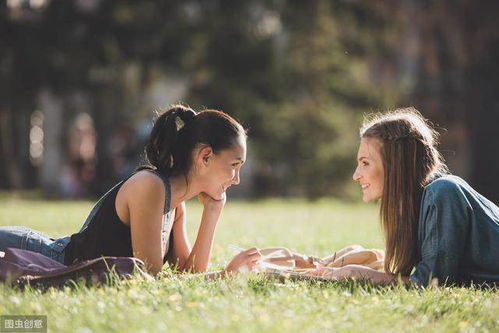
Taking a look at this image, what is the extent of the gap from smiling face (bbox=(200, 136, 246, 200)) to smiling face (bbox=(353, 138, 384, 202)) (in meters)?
0.80

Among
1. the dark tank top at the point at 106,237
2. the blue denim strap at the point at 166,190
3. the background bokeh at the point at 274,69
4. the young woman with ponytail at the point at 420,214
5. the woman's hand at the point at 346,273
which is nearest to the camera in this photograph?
the young woman with ponytail at the point at 420,214

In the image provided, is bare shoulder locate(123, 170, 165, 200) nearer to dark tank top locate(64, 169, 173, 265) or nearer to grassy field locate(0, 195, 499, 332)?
dark tank top locate(64, 169, 173, 265)

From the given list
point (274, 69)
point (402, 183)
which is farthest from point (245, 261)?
point (274, 69)

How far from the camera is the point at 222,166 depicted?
4.67m

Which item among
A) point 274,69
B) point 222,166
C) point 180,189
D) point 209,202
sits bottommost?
point 209,202

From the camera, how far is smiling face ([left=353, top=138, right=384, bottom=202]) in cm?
454

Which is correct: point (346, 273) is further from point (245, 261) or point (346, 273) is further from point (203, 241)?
point (203, 241)

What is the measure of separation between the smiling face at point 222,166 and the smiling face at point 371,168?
0.80 meters

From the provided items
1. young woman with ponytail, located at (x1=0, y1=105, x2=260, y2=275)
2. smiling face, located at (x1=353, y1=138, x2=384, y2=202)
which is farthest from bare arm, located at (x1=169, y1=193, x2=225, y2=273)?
smiling face, located at (x1=353, y1=138, x2=384, y2=202)

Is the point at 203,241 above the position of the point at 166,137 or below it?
below

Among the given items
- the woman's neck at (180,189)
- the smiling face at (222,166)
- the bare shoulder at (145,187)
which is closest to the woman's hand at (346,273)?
the smiling face at (222,166)

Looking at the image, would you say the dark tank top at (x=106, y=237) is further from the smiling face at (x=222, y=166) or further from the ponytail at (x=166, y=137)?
the smiling face at (x=222, y=166)

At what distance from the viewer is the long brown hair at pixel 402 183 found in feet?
14.4

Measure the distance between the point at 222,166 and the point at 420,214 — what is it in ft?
4.38
